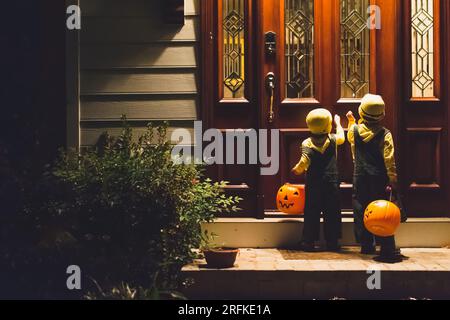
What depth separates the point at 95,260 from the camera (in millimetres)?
5707

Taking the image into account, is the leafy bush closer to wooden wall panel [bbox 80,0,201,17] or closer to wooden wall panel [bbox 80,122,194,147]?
wooden wall panel [bbox 80,122,194,147]

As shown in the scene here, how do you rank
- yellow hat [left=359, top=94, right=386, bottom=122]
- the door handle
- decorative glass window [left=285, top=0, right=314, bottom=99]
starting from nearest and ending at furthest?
yellow hat [left=359, top=94, right=386, bottom=122] → the door handle → decorative glass window [left=285, top=0, right=314, bottom=99]

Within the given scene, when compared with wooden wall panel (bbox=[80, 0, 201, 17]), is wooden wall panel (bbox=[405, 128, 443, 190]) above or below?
below

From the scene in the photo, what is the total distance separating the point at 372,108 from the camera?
22.0 ft

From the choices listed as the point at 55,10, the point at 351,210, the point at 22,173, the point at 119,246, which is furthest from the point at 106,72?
the point at 351,210

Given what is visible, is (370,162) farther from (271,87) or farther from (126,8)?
(126,8)

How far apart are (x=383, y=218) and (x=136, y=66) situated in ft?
9.72

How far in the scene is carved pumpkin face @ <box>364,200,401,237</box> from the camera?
637 centimetres

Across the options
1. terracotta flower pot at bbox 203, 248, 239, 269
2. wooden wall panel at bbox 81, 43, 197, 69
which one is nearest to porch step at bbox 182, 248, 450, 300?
terracotta flower pot at bbox 203, 248, 239, 269

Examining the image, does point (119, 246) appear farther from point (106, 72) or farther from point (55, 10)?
point (55, 10)

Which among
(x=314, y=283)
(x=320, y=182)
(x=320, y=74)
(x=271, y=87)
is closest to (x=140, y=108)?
(x=271, y=87)

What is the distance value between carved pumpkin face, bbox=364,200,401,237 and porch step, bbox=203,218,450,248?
0.76 m

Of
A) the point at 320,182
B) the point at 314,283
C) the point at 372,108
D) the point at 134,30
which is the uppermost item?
the point at 134,30

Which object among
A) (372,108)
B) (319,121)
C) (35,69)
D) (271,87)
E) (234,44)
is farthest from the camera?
(35,69)
